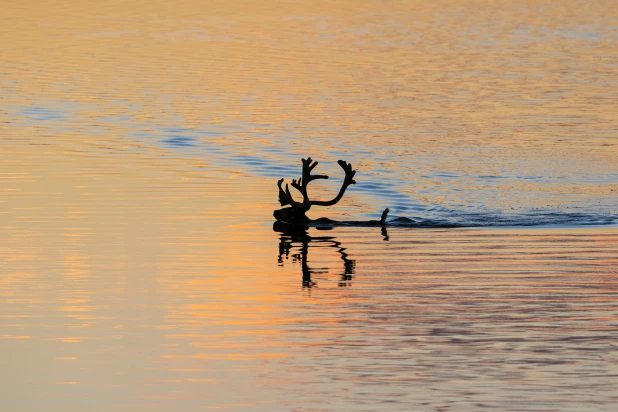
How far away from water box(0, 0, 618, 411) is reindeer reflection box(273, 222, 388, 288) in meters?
0.09

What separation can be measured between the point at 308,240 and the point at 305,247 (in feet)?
2.42

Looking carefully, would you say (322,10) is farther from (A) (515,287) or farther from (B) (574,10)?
(A) (515,287)

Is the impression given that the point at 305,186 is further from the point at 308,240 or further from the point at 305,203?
the point at 308,240

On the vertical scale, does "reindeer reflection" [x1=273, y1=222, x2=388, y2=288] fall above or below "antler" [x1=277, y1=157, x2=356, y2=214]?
below

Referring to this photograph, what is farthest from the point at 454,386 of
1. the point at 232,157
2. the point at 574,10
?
the point at 574,10

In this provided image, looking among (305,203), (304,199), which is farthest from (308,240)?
(304,199)

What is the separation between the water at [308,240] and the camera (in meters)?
13.2

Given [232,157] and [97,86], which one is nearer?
[232,157]

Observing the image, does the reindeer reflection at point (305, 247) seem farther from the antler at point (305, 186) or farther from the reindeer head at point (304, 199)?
the antler at point (305, 186)

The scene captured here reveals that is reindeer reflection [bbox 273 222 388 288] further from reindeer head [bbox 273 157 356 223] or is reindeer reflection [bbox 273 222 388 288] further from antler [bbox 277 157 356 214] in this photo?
antler [bbox 277 157 356 214]

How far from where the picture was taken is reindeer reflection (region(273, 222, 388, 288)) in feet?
59.9

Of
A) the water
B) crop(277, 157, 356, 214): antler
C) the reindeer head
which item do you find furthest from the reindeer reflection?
crop(277, 157, 356, 214): antler

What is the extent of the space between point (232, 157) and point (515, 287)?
15.2 meters

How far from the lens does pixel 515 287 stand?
17266 mm
